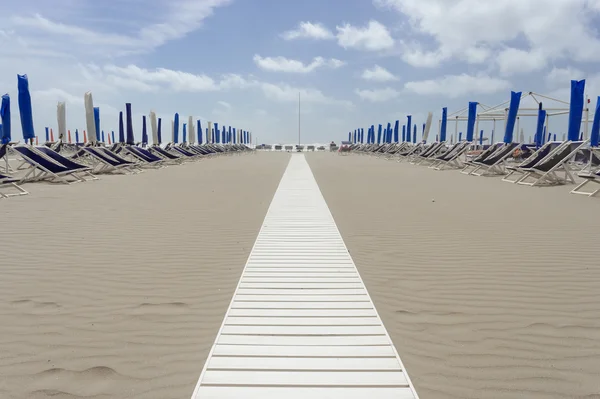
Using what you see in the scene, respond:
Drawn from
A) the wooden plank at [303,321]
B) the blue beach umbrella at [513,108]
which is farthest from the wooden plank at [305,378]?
the blue beach umbrella at [513,108]

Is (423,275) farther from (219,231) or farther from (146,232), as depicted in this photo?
(146,232)

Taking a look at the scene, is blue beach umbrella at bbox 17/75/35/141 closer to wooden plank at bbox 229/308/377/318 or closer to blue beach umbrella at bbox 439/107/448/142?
wooden plank at bbox 229/308/377/318

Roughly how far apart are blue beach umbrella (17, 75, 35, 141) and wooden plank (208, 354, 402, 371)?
39.7ft

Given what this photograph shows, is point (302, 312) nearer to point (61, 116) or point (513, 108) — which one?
point (513, 108)

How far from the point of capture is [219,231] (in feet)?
18.3

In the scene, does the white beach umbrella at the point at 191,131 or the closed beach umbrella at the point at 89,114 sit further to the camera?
the white beach umbrella at the point at 191,131

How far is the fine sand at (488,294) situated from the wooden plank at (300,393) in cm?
16

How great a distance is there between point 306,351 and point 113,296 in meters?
1.64

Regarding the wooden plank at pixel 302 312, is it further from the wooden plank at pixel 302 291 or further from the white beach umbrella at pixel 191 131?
the white beach umbrella at pixel 191 131

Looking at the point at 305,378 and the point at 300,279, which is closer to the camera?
the point at 305,378

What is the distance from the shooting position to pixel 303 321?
2773mm

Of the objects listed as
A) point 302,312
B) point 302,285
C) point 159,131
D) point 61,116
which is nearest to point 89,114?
point 61,116

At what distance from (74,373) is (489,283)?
2.96 m

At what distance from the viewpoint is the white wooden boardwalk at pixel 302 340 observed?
2059mm
